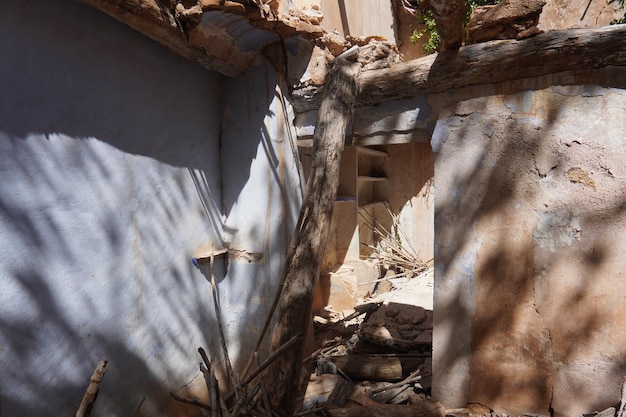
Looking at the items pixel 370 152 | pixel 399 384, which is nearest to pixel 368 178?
pixel 370 152

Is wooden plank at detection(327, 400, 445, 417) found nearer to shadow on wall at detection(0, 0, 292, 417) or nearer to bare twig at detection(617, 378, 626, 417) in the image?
bare twig at detection(617, 378, 626, 417)

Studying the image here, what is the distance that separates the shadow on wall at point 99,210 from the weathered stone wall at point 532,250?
1.76 metres

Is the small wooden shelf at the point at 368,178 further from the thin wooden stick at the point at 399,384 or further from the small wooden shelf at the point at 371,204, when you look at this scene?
the thin wooden stick at the point at 399,384

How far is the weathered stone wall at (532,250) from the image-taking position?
2480mm

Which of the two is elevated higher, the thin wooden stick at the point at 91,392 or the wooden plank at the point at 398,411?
the thin wooden stick at the point at 91,392

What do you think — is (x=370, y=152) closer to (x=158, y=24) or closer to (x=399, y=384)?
(x=399, y=384)

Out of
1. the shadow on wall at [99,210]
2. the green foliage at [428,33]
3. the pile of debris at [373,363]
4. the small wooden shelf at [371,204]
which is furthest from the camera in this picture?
the small wooden shelf at [371,204]

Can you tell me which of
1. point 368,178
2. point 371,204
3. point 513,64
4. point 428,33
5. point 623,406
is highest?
point 428,33

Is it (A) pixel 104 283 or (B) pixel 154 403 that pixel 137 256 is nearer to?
(A) pixel 104 283

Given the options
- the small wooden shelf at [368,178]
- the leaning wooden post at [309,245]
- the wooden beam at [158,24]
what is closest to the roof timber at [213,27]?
the wooden beam at [158,24]

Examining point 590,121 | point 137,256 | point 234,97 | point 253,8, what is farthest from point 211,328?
point 590,121

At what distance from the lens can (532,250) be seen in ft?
8.76

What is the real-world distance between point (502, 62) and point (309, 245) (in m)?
1.62

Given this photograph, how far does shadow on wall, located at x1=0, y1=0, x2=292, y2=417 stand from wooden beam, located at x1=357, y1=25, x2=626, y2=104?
1.11 m
